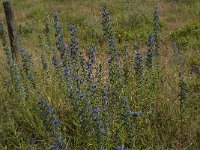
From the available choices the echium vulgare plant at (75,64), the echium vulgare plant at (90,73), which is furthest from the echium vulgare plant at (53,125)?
the echium vulgare plant at (90,73)

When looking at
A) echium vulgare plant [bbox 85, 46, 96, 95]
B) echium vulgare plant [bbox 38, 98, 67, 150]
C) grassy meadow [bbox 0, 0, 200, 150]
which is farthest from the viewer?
echium vulgare plant [bbox 85, 46, 96, 95]

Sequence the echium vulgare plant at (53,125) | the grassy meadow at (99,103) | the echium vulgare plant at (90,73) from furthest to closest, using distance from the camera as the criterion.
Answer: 1. the echium vulgare plant at (90,73)
2. the grassy meadow at (99,103)
3. the echium vulgare plant at (53,125)

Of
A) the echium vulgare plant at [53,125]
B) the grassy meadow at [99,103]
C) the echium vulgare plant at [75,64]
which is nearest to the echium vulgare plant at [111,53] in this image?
the grassy meadow at [99,103]

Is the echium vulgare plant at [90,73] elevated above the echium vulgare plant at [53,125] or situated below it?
above

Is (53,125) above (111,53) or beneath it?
beneath

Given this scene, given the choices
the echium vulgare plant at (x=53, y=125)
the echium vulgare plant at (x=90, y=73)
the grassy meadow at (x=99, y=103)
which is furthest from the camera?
the echium vulgare plant at (x=90, y=73)

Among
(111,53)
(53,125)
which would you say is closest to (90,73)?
(111,53)

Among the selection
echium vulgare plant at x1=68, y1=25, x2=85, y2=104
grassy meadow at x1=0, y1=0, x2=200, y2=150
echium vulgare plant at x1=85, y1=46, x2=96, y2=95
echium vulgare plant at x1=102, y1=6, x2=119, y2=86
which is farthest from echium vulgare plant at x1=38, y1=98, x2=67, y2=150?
echium vulgare plant at x1=102, y1=6, x2=119, y2=86

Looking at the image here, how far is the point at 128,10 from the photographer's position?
848cm

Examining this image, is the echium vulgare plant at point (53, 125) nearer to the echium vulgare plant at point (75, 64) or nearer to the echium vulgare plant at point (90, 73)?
the echium vulgare plant at point (75, 64)

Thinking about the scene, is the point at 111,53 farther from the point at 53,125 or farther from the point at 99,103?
the point at 53,125

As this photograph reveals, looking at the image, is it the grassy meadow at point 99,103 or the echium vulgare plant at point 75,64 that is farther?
the echium vulgare plant at point 75,64

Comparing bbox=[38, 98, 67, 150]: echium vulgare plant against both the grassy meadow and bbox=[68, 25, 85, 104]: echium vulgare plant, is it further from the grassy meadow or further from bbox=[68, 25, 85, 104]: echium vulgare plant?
bbox=[68, 25, 85, 104]: echium vulgare plant

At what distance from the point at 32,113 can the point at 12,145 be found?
0.37m
